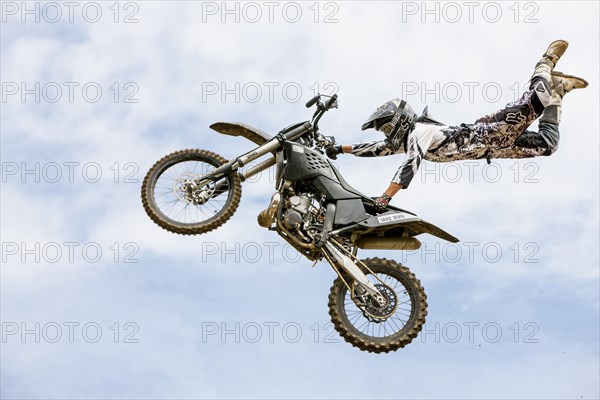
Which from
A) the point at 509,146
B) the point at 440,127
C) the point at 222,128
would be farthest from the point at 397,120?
the point at 222,128

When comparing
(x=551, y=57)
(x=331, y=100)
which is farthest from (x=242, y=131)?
A: (x=551, y=57)

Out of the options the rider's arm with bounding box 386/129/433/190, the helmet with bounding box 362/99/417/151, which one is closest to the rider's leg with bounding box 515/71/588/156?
the rider's arm with bounding box 386/129/433/190

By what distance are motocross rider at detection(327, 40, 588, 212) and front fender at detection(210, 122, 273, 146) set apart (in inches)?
68.0

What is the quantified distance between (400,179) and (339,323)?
247cm

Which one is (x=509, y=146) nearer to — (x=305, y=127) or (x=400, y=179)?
(x=400, y=179)

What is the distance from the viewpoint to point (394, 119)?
55.0ft

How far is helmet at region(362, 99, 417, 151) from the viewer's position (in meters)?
16.8

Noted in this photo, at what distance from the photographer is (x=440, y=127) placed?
55.1 feet

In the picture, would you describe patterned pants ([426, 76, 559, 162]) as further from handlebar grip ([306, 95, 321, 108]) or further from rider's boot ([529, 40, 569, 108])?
handlebar grip ([306, 95, 321, 108])

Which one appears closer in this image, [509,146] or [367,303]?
[367,303]

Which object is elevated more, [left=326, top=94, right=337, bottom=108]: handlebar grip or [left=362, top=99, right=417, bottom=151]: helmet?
[left=326, top=94, right=337, bottom=108]: handlebar grip

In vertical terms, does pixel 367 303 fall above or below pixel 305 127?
below

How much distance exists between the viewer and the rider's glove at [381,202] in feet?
52.9

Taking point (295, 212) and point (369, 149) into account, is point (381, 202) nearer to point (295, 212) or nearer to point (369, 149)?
point (295, 212)
